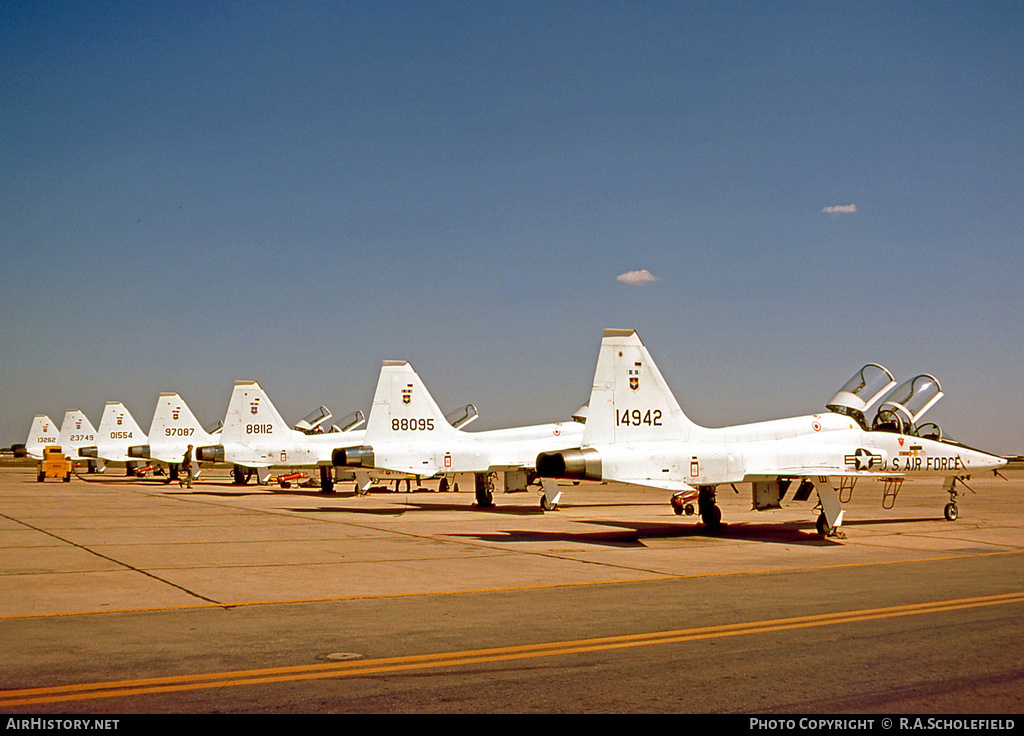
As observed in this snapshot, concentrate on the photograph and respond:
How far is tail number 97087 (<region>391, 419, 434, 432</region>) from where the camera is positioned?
2747cm

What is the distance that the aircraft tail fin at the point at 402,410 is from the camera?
2739cm

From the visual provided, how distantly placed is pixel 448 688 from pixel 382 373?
882 inches

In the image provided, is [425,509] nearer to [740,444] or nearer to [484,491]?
[484,491]

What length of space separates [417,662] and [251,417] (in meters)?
35.1

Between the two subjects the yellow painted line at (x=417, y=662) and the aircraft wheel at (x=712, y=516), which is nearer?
the yellow painted line at (x=417, y=662)

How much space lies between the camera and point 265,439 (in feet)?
130

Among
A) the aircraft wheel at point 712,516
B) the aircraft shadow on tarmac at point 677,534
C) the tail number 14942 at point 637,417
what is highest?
the tail number 14942 at point 637,417

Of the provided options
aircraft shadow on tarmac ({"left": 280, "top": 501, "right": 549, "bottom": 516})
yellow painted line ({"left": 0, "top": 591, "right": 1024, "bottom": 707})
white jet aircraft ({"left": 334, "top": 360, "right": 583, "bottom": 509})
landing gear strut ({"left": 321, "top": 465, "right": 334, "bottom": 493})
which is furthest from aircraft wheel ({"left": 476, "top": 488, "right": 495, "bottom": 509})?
yellow painted line ({"left": 0, "top": 591, "right": 1024, "bottom": 707})

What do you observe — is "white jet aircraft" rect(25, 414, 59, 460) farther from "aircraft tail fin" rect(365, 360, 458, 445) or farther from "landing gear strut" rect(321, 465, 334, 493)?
"aircraft tail fin" rect(365, 360, 458, 445)

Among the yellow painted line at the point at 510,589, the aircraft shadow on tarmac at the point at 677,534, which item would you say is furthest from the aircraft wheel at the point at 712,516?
the yellow painted line at the point at 510,589

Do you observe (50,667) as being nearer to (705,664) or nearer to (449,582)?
(705,664)

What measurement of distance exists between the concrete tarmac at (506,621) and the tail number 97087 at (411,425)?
8.27 metres

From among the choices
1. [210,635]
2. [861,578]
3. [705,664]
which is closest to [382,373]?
[861,578]

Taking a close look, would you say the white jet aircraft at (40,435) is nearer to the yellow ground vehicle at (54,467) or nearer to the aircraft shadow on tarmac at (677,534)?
the yellow ground vehicle at (54,467)
